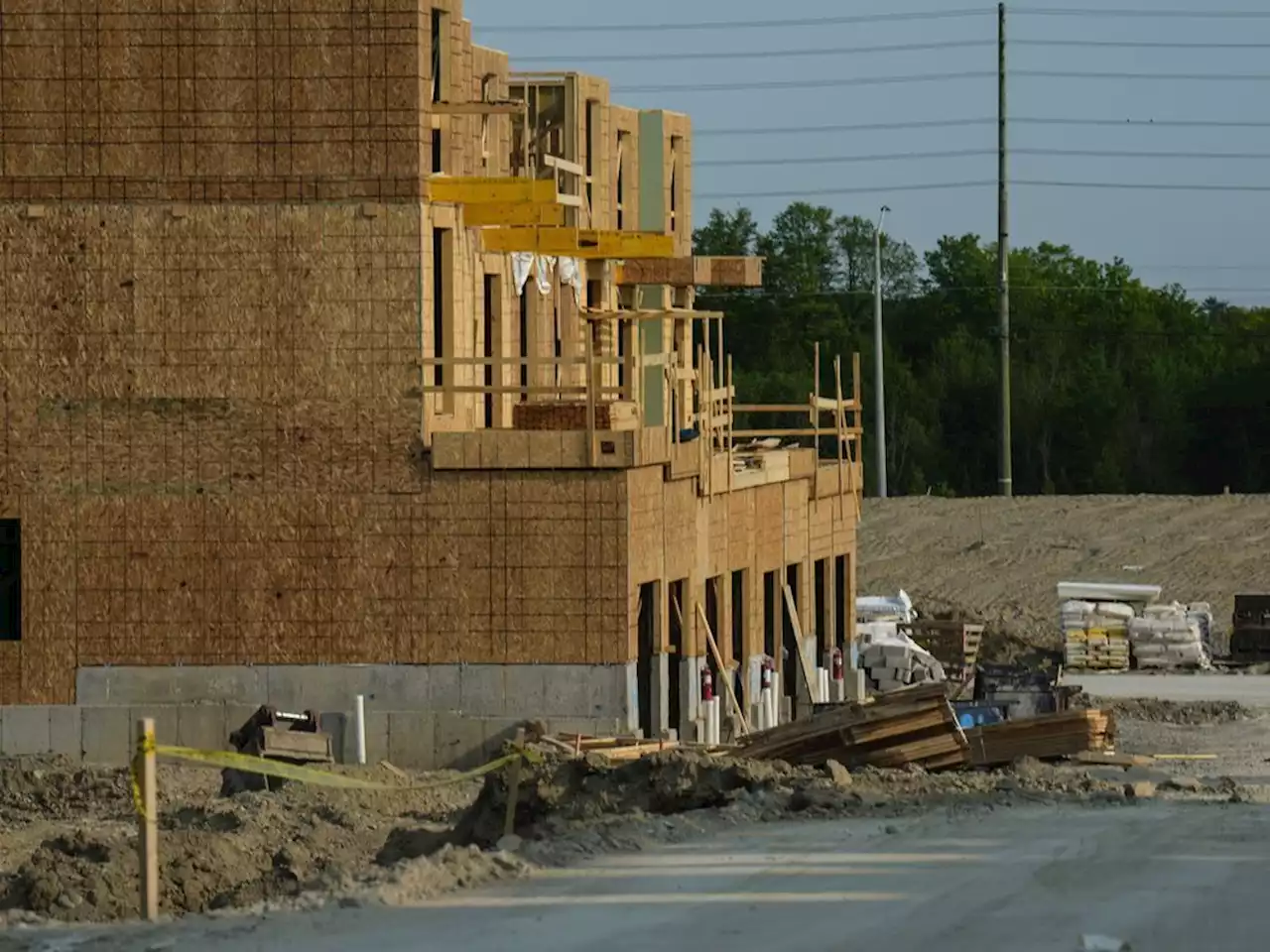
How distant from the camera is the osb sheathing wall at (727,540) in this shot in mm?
28438

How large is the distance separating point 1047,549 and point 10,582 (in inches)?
1496

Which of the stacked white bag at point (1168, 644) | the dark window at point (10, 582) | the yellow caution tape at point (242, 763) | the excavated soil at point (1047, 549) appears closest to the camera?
the yellow caution tape at point (242, 763)

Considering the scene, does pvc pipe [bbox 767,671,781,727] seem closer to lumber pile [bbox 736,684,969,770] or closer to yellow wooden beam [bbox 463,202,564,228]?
yellow wooden beam [bbox 463,202,564,228]

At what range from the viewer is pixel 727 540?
109ft

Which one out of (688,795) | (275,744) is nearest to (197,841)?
(688,795)

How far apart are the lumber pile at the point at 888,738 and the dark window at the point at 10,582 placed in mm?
7810

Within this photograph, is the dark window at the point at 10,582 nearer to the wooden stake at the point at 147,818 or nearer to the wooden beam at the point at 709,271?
the wooden stake at the point at 147,818

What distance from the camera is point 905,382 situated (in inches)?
3664

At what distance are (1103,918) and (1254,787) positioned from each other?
969 centimetres

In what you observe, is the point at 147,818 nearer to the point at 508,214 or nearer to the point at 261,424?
the point at 261,424

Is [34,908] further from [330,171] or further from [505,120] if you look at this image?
[505,120]

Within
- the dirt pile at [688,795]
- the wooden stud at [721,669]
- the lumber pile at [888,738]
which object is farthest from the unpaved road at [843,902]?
the wooden stud at [721,669]

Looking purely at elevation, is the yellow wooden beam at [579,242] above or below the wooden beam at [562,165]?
below

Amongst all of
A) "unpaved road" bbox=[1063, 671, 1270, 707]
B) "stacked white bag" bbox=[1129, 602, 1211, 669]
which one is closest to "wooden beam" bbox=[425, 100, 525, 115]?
"unpaved road" bbox=[1063, 671, 1270, 707]
